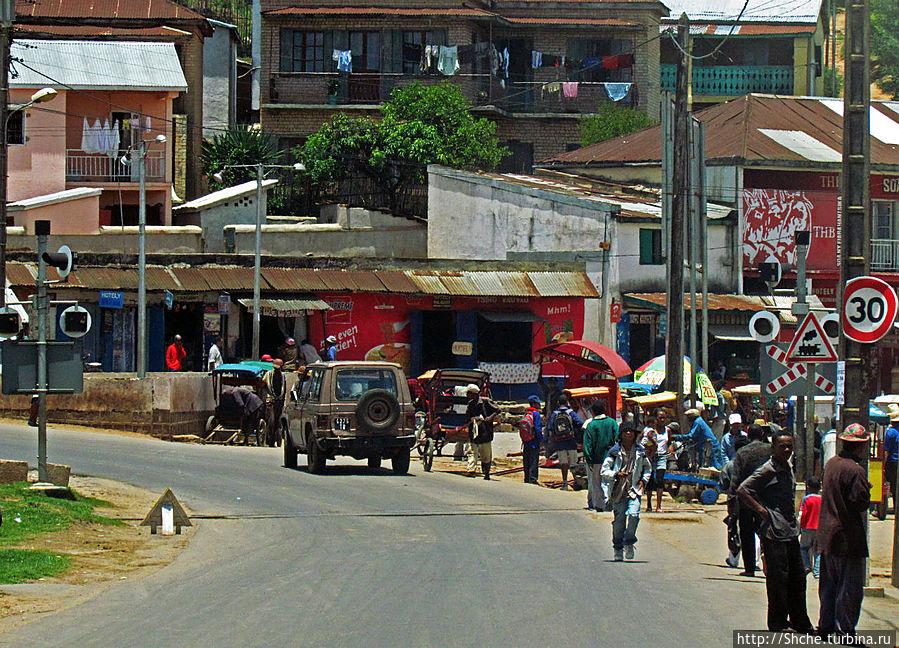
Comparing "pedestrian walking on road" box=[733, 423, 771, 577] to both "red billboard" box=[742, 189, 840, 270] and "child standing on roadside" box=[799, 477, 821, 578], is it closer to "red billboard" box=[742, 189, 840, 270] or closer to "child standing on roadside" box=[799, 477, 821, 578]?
"child standing on roadside" box=[799, 477, 821, 578]

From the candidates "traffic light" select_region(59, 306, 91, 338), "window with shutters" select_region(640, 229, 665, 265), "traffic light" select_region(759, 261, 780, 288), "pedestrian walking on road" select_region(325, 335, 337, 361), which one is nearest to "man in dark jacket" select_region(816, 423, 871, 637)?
"traffic light" select_region(59, 306, 91, 338)

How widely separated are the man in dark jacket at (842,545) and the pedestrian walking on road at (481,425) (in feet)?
47.6

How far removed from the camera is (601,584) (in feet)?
42.9

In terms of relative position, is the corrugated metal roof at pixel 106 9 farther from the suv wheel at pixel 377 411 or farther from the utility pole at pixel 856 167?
the utility pole at pixel 856 167

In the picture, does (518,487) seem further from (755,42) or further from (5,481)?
(755,42)

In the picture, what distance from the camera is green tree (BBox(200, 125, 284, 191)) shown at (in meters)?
49.2

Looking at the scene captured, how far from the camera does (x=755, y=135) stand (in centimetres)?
4416

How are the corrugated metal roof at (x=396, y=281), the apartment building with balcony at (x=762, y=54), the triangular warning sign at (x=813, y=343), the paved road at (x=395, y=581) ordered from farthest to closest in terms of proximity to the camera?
the apartment building with balcony at (x=762, y=54), the corrugated metal roof at (x=396, y=281), the triangular warning sign at (x=813, y=343), the paved road at (x=395, y=581)

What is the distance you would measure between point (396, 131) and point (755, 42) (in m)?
20.9

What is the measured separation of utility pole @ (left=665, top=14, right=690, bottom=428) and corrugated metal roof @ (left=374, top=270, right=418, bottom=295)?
12.2m

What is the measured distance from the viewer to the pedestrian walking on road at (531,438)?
2439 centimetres

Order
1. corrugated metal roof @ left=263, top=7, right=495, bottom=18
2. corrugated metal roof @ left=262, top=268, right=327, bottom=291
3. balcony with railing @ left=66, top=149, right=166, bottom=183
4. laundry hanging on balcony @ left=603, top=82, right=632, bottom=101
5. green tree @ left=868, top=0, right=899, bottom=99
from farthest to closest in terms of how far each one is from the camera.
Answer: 1. green tree @ left=868, top=0, right=899, bottom=99
2. laundry hanging on balcony @ left=603, top=82, right=632, bottom=101
3. corrugated metal roof @ left=263, top=7, right=495, bottom=18
4. balcony with railing @ left=66, top=149, right=166, bottom=183
5. corrugated metal roof @ left=262, top=268, right=327, bottom=291

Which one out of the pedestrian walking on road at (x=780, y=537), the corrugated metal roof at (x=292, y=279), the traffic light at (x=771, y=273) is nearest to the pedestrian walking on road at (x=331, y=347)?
the corrugated metal roof at (x=292, y=279)

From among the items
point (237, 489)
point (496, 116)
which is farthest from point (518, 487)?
point (496, 116)
